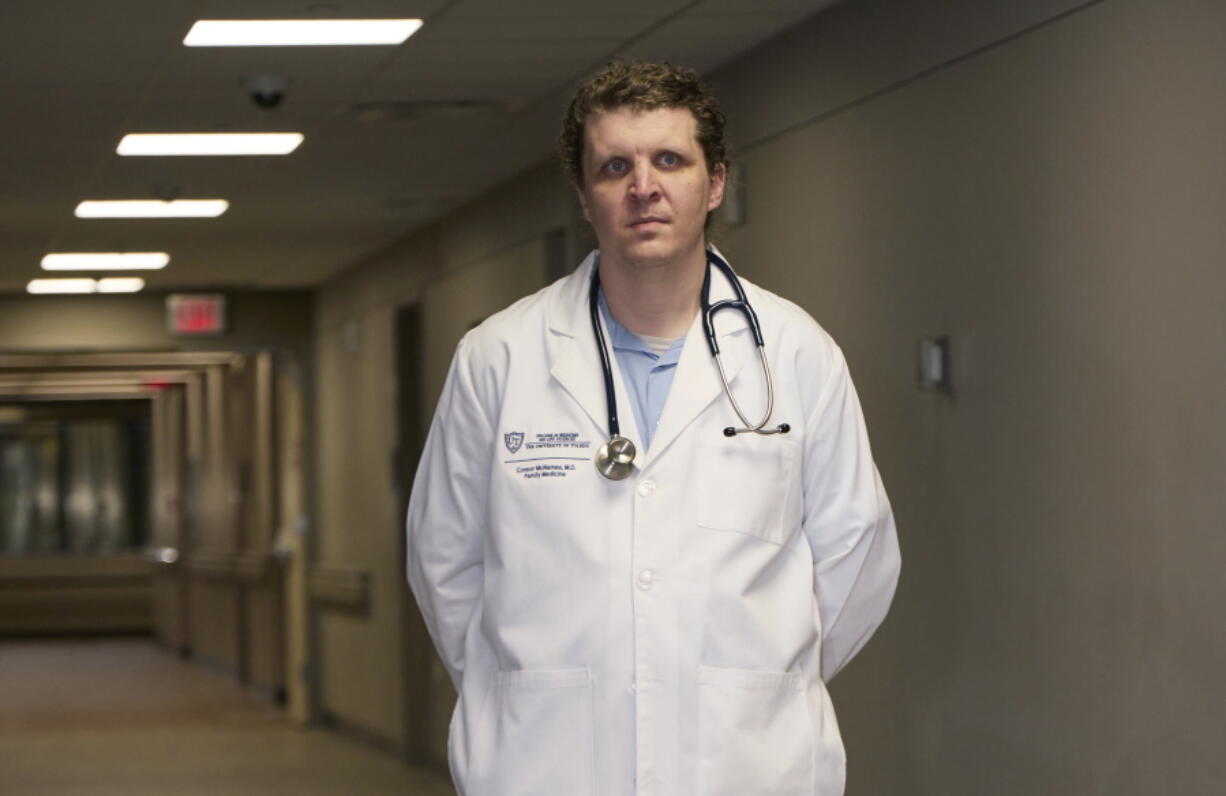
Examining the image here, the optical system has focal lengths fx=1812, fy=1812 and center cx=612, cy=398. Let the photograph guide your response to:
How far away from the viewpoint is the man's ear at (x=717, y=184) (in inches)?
92.9

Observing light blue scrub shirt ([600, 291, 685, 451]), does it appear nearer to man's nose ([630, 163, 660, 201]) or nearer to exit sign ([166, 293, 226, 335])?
man's nose ([630, 163, 660, 201])

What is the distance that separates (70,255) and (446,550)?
7289mm

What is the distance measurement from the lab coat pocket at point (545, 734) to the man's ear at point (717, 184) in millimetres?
642

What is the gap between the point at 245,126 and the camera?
6.21m

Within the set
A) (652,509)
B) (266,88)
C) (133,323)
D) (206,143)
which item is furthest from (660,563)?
(133,323)

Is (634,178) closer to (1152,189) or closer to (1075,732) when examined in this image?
(1152,189)

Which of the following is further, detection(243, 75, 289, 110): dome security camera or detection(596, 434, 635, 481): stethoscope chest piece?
detection(243, 75, 289, 110): dome security camera

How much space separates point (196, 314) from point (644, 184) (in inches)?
360

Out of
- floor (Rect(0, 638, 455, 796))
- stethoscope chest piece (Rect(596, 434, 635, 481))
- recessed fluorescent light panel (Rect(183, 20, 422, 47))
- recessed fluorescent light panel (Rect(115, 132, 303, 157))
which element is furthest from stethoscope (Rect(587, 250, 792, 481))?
floor (Rect(0, 638, 455, 796))

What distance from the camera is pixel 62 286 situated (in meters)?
10.4

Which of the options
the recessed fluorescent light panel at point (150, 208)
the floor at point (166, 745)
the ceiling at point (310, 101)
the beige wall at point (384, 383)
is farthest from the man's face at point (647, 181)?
the floor at point (166, 745)

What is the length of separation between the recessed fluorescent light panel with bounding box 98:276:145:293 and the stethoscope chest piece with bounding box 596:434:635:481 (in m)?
8.49

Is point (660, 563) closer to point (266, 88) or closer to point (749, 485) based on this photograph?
point (749, 485)

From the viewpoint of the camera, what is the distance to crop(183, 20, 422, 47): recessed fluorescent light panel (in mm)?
4770
